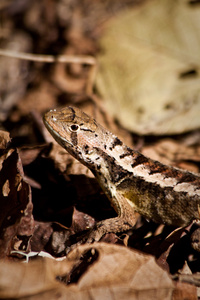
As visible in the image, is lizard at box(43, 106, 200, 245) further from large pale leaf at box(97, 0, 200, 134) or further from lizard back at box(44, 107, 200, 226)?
large pale leaf at box(97, 0, 200, 134)

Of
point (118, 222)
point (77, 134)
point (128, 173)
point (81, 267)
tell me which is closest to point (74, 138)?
point (77, 134)

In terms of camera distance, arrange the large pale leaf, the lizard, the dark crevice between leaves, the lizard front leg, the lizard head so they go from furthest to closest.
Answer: the large pale leaf
the lizard head
the lizard
the lizard front leg
the dark crevice between leaves

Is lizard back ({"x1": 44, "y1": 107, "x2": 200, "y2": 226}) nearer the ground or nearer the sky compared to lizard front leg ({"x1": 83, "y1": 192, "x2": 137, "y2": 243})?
nearer the sky

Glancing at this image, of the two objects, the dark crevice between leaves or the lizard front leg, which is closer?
the dark crevice between leaves

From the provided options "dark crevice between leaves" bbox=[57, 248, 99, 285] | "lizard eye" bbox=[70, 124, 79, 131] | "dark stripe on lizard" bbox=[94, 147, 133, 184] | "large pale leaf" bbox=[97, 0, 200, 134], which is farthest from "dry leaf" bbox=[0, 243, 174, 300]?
"large pale leaf" bbox=[97, 0, 200, 134]

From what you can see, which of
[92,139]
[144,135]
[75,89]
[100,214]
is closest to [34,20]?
[75,89]

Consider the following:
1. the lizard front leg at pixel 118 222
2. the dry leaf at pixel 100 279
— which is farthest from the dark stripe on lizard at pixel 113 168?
the dry leaf at pixel 100 279

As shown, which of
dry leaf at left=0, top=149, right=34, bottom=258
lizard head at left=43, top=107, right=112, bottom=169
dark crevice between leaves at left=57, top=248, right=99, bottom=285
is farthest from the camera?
lizard head at left=43, top=107, right=112, bottom=169

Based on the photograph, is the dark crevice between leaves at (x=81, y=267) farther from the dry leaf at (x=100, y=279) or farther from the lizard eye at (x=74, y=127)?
the lizard eye at (x=74, y=127)
